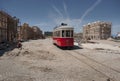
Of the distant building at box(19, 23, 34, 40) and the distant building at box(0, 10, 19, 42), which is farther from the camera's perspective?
the distant building at box(19, 23, 34, 40)

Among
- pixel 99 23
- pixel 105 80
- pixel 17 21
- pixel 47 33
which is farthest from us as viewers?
pixel 47 33

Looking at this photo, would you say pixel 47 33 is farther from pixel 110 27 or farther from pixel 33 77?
pixel 33 77

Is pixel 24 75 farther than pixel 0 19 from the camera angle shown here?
No

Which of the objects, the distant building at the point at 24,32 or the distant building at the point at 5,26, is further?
the distant building at the point at 24,32

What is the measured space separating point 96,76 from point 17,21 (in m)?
59.1

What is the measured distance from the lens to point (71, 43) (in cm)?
2280

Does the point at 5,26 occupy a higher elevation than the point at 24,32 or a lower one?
higher

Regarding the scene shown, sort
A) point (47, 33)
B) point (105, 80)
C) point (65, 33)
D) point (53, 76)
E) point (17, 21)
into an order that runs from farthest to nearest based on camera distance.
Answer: point (47, 33) < point (17, 21) < point (65, 33) < point (53, 76) < point (105, 80)

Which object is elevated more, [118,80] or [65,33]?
[65,33]

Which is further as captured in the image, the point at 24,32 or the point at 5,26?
the point at 24,32

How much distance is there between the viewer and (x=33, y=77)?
767 cm

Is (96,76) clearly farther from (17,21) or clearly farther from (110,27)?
(110,27)

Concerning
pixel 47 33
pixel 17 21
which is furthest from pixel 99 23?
pixel 17 21

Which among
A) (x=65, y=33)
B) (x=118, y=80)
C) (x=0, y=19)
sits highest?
(x=0, y=19)
